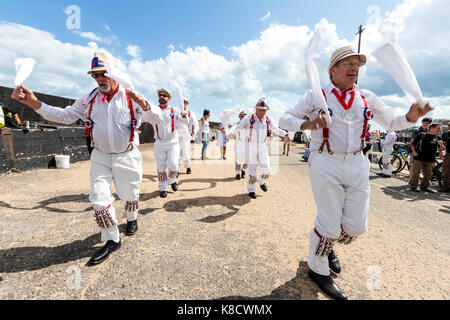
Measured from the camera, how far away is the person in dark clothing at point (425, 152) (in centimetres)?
634

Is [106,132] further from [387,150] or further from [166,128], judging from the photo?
[387,150]

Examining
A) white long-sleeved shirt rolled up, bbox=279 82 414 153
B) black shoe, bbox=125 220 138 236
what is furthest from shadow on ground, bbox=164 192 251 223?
white long-sleeved shirt rolled up, bbox=279 82 414 153

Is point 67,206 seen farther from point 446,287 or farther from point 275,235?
point 446,287

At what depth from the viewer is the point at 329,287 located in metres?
2.09

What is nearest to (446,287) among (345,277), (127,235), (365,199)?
(345,277)

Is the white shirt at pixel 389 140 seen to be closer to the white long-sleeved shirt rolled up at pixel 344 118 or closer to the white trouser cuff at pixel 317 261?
the white long-sleeved shirt rolled up at pixel 344 118

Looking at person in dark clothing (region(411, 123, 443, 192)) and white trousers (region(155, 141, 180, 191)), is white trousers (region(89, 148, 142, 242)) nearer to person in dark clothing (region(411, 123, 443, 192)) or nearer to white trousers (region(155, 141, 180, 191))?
white trousers (region(155, 141, 180, 191))

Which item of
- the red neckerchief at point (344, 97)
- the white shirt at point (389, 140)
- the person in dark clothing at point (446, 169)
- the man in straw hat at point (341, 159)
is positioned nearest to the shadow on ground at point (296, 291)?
the man in straw hat at point (341, 159)

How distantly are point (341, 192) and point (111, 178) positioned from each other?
2.69 meters

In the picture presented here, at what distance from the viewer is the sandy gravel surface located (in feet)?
6.93

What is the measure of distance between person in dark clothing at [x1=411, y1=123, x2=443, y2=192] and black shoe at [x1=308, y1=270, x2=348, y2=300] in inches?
264

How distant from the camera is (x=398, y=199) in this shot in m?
5.74

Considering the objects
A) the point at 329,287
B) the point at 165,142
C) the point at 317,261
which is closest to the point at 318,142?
the point at 317,261

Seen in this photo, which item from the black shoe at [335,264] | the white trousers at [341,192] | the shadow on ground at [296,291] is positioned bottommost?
the shadow on ground at [296,291]
